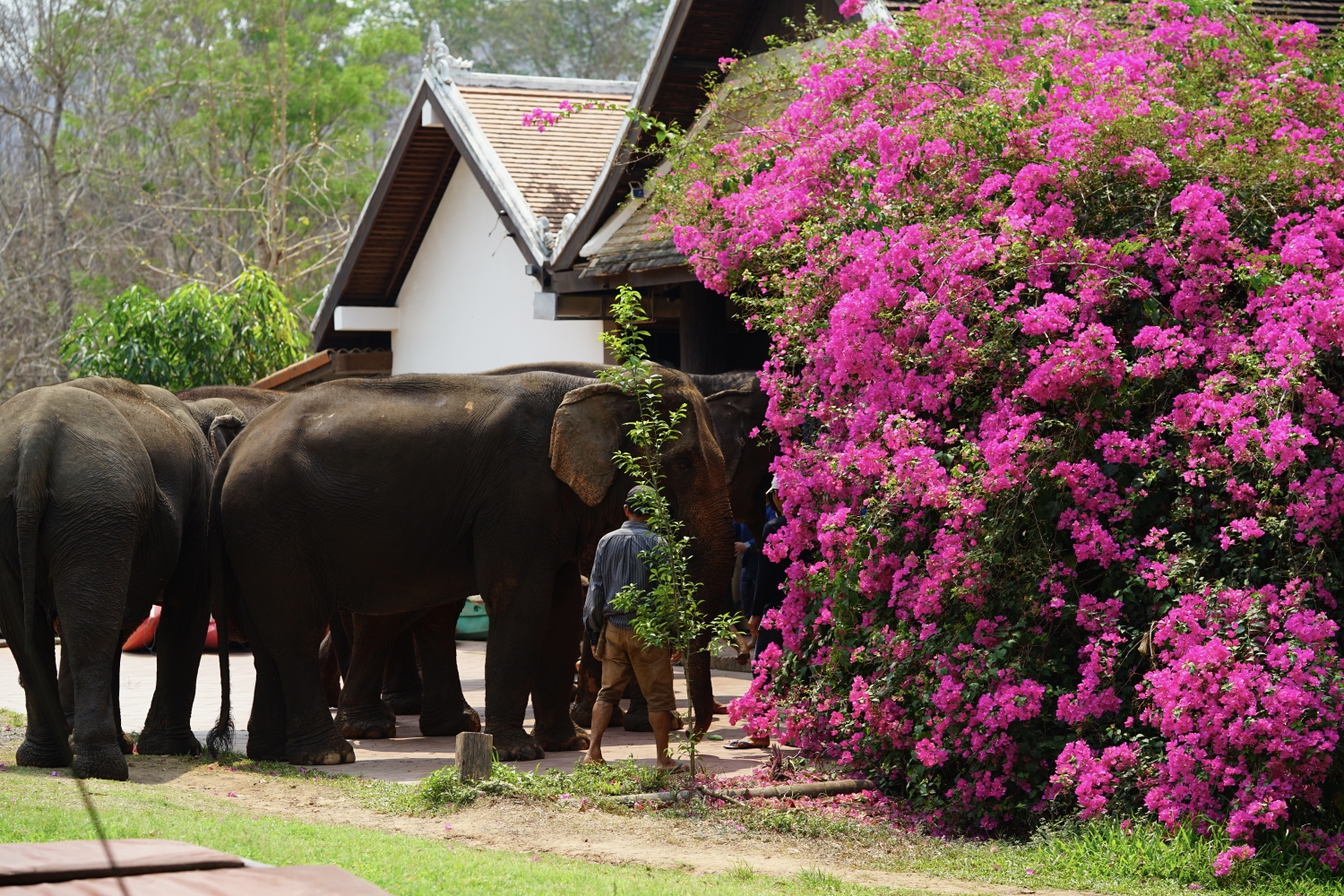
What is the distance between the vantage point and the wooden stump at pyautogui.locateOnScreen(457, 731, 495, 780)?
902 cm

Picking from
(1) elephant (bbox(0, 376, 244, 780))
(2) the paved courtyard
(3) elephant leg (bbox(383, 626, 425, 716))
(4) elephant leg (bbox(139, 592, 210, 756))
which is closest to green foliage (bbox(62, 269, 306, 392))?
(2) the paved courtyard

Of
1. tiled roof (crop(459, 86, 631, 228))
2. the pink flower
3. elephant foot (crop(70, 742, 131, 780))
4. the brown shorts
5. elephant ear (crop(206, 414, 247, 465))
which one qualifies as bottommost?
elephant foot (crop(70, 742, 131, 780))

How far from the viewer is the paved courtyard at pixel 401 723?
1045 cm

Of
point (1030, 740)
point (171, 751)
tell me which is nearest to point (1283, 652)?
point (1030, 740)

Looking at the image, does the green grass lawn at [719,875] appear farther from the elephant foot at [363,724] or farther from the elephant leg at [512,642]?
the elephant foot at [363,724]

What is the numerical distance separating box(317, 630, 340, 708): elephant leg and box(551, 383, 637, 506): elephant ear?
3639mm

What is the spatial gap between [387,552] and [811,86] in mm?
4062

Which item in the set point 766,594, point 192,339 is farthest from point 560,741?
point 192,339

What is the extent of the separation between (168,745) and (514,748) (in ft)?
7.53

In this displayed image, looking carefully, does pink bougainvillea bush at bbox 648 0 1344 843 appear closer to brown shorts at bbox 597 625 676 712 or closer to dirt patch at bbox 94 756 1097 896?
brown shorts at bbox 597 625 676 712

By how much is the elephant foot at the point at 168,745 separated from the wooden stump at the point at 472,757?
9.07ft

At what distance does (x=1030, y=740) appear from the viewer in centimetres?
848

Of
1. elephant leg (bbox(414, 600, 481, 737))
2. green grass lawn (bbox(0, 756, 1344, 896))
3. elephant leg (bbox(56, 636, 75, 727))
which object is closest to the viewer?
green grass lawn (bbox(0, 756, 1344, 896))

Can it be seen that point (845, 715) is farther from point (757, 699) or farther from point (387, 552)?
point (387, 552)
